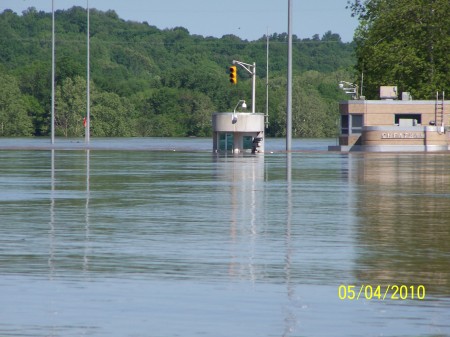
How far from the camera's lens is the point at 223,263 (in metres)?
14.3

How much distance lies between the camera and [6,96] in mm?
168125

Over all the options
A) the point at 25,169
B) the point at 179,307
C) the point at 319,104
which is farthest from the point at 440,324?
the point at 319,104

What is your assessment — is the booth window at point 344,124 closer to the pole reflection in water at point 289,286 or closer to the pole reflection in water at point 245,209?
the pole reflection in water at point 245,209

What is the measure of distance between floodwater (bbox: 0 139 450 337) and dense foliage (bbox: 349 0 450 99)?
244ft

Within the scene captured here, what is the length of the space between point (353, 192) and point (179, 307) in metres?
18.9

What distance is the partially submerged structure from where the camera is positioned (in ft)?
262

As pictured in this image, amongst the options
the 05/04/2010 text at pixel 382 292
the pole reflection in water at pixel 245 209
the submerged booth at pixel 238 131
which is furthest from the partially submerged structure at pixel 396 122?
the 05/04/2010 text at pixel 382 292

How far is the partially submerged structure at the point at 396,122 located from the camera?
8000 centimetres

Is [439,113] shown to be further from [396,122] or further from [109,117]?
[109,117]

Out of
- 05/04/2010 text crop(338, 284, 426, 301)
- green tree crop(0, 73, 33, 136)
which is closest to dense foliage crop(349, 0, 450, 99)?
green tree crop(0, 73, 33, 136)

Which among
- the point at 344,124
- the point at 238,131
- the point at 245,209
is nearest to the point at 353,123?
the point at 344,124

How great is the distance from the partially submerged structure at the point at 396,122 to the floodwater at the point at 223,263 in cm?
5156

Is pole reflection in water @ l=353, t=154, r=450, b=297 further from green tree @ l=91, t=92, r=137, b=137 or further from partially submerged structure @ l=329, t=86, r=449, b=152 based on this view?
green tree @ l=91, t=92, r=137, b=137

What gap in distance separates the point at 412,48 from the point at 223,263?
299 ft
